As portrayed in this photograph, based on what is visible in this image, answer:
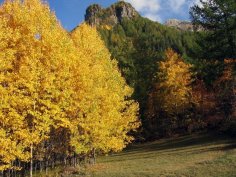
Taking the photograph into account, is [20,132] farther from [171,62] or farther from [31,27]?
[171,62]

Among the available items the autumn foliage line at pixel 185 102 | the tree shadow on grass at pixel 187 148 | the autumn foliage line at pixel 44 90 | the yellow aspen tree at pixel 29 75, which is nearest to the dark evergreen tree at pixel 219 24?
the autumn foliage line at pixel 185 102

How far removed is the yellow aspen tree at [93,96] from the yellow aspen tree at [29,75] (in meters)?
2.34

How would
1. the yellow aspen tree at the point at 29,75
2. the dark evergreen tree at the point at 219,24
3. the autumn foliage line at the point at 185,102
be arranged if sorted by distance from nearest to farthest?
the yellow aspen tree at the point at 29,75 → the dark evergreen tree at the point at 219,24 → the autumn foliage line at the point at 185,102

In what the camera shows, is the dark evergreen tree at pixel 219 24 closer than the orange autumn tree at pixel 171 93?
Yes

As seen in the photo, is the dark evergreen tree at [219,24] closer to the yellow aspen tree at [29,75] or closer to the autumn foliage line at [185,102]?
the autumn foliage line at [185,102]

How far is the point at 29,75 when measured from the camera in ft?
78.2

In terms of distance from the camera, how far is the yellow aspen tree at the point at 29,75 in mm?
22828

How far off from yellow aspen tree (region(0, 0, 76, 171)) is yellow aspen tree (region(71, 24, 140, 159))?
7.69 ft

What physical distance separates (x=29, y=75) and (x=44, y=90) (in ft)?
5.45

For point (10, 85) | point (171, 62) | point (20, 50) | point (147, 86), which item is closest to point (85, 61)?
point (20, 50)

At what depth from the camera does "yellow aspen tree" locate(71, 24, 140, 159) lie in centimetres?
2992

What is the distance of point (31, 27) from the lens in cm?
2548

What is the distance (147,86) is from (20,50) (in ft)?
149

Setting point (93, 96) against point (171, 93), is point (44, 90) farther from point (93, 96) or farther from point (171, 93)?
point (171, 93)
